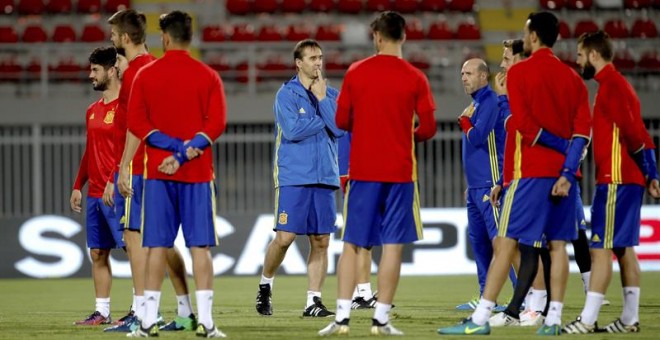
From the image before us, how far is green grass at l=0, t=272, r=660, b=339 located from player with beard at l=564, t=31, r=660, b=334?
257 mm

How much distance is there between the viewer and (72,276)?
17188 millimetres

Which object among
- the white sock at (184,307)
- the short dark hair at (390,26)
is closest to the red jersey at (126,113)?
the white sock at (184,307)

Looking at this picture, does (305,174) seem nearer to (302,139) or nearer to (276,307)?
(302,139)

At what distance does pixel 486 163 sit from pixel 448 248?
274 inches

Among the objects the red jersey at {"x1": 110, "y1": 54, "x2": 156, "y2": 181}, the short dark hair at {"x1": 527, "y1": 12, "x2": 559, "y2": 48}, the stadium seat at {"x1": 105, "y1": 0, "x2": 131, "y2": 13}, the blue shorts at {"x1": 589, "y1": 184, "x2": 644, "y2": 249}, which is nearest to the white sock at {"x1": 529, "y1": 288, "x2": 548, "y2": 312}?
the blue shorts at {"x1": 589, "y1": 184, "x2": 644, "y2": 249}

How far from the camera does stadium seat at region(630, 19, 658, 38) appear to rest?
23.4 metres

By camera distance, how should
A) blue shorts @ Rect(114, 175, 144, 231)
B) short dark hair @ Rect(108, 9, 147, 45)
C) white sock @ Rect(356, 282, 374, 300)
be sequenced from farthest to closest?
1. white sock @ Rect(356, 282, 374, 300)
2. short dark hair @ Rect(108, 9, 147, 45)
3. blue shorts @ Rect(114, 175, 144, 231)

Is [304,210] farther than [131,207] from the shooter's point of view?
Yes

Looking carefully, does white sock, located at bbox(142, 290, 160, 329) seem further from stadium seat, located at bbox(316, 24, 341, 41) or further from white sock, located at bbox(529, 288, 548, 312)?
stadium seat, located at bbox(316, 24, 341, 41)

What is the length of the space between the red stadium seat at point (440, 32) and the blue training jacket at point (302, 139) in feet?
43.4

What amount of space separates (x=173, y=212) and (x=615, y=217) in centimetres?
305

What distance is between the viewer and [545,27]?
7945mm

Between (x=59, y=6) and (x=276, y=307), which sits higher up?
(x=59, y=6)

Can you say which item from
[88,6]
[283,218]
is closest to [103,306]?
[283,218]
